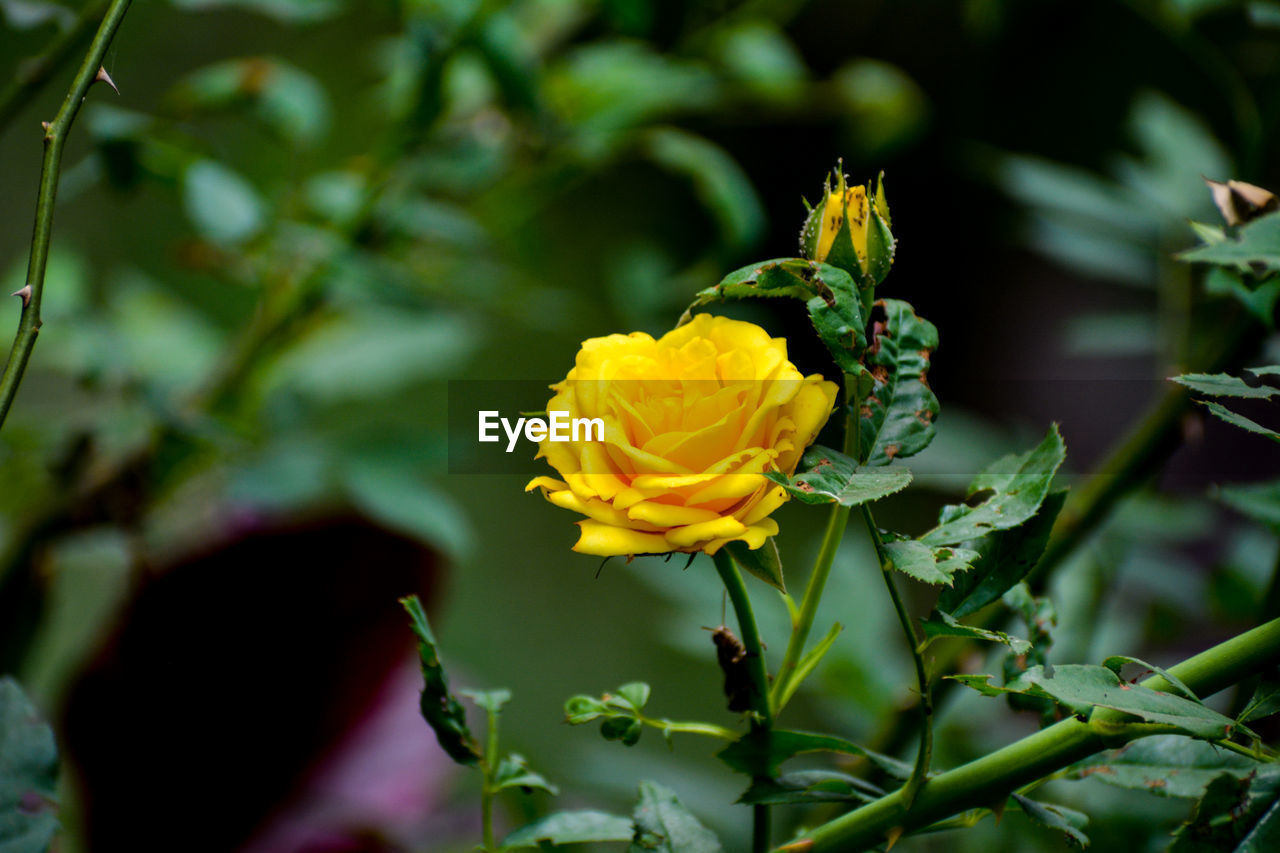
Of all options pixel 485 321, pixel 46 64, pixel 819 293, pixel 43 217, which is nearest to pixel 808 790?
pixel 819 293

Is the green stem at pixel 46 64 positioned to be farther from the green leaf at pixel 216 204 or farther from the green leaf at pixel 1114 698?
the green leaf at pixel 1114 698

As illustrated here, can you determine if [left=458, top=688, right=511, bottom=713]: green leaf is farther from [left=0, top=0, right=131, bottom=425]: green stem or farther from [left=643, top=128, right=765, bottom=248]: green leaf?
[left=643, top=128, right=765, bottom=248]: green leaf

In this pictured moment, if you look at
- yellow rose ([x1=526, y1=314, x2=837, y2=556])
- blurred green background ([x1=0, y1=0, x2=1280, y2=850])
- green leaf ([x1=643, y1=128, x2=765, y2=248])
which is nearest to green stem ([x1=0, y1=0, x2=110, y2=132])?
blurred green background ([x1=0, y1=0, x2=1280, y2=850])

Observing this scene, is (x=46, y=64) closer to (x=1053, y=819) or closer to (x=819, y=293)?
(x=819, y=293)

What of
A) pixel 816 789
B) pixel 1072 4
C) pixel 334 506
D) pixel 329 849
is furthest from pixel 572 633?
pixel 1072 4

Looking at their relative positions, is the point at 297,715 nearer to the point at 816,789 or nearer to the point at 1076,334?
the point at 816,789

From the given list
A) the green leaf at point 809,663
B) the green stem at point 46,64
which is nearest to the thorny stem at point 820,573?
the green leaf at point 809,663
